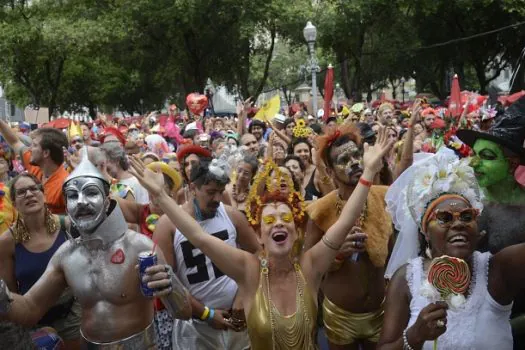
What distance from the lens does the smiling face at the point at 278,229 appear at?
3.73 meters

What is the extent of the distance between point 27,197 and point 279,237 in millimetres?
1801

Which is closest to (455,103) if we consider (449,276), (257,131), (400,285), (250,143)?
(257,131)

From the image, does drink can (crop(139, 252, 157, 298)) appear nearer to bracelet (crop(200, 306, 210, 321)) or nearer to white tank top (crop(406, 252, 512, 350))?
bracelet (crop(200, 306, 210, 321))

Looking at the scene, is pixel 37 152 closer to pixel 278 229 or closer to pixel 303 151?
pixel 278 229

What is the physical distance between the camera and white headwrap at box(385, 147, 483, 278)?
3.40 meters

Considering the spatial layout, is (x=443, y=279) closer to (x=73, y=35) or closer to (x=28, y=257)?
(x=28, y=257)

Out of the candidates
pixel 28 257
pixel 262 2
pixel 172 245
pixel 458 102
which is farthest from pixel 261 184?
pixel 262 2

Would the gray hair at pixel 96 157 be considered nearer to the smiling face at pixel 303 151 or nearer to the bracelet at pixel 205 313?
the bracelet at pixel 205 313

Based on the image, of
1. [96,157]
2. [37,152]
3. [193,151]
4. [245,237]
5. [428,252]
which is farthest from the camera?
[193,151]

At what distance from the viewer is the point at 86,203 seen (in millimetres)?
3934

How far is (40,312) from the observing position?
3910 millimetres

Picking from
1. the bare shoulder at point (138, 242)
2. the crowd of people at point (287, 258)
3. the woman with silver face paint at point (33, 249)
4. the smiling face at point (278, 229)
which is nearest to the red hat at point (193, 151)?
the crowd of people at point (287, 258)

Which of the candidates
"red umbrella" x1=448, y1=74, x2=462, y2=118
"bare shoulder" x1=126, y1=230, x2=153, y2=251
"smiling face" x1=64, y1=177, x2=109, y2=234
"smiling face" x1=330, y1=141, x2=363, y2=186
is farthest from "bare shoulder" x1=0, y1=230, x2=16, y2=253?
"red umbrella" x1=448, y1=74, x2=462, y2=118

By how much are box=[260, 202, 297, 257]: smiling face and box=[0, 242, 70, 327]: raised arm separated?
119cm
